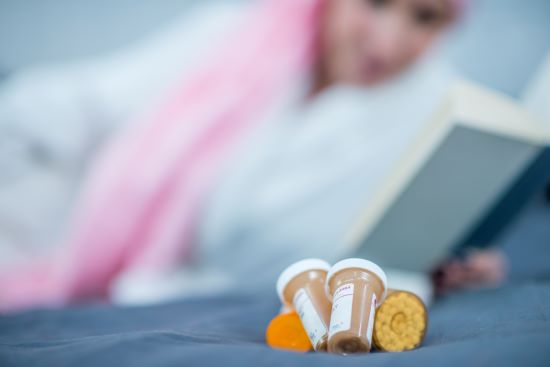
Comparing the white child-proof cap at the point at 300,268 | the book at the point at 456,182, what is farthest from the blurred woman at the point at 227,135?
the white child-proof cap at the point at 300,268

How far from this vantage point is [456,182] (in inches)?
32.0

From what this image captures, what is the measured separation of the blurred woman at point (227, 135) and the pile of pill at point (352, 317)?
70 cm

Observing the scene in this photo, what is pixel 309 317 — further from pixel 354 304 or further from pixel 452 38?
pixel 452 38

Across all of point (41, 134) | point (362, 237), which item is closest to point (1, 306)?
point (41, 134)

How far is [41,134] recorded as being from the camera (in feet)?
4.15

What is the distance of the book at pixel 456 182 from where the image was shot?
2.47 ft

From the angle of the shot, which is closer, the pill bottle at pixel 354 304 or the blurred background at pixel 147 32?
the pill bottle at pixel 354 304

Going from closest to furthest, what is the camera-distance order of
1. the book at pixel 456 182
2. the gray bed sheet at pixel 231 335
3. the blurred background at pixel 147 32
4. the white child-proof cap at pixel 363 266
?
1. the gray bed sheet at pixel 231 335
2. the white child-proof cap at pixel 363 266
3. the book at pixel 456 182
4. the blurred background at pixel 147 32

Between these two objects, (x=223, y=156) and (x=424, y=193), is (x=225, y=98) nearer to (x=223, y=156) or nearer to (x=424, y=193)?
(x=223, y=156)

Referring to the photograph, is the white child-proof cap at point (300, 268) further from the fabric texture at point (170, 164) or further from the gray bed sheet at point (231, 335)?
the fabric texture at point (170, 164)

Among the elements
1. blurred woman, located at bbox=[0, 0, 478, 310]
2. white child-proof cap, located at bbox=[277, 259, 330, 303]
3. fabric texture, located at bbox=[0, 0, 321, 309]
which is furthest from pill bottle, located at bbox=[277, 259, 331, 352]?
fabric texture, located at bbox=[0, 0, 321, 309]

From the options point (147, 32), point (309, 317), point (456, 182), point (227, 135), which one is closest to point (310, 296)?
point (309, 317)

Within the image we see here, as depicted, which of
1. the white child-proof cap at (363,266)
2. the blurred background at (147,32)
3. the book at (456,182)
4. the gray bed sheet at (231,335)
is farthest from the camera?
the blurred background at (147,32)

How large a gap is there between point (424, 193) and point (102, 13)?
3.00 ft
